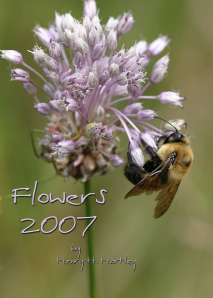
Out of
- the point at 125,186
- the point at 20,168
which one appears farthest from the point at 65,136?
the point at 125,186

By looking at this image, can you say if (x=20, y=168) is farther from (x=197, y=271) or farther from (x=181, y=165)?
(x=197, y=271)

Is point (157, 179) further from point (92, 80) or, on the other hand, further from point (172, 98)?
point (92, 80)

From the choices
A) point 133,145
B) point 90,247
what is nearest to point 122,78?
point 133,145

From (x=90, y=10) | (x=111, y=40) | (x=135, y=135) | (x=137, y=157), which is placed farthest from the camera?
(x=90, y=10)

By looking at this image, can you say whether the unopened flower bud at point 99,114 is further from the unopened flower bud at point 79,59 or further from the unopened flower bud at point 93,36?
the unopened flower bud at point 93,36

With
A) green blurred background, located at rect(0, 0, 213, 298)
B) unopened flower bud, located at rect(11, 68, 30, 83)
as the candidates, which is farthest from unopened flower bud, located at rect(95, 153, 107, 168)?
green blurred background, located at rect(0, 0, 213, 298)

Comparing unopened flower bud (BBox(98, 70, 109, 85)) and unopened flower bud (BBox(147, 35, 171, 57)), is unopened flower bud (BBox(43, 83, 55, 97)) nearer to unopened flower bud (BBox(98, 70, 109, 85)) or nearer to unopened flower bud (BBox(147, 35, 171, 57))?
unopened flower bud (BBox(98, 70, 109, 85))

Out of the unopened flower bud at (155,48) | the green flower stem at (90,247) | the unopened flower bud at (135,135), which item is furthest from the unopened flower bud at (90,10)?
the green flower stem at (90,247)
